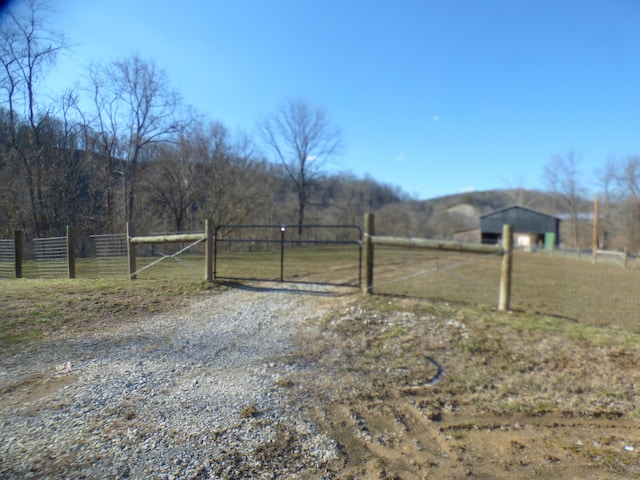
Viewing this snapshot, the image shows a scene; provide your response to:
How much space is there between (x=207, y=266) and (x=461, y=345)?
536cm

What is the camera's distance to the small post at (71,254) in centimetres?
Answer: 829

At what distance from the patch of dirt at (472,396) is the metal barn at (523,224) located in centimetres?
5176

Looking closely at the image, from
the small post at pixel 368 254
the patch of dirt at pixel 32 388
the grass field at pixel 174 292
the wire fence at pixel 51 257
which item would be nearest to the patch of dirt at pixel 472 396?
the small post at pixel 368 254

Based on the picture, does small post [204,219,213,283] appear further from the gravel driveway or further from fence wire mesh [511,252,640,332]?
fence wire mesh [511,252,640,332]

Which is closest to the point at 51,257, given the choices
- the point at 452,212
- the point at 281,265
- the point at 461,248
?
the point at 281,265

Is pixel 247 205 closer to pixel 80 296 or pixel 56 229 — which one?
pixel 56 229

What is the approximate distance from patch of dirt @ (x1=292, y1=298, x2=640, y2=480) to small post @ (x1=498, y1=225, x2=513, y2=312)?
61 centimetres

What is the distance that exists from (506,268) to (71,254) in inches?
368

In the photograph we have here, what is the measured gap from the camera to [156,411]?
9.05 ft

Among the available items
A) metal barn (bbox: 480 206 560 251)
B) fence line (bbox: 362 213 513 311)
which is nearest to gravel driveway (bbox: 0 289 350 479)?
fence line (bbox: 362 213 513 311)

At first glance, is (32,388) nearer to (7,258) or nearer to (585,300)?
(7,258)

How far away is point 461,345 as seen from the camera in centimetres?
455

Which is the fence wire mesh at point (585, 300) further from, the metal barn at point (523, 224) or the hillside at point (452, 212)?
the metal barn at point (523, 224)

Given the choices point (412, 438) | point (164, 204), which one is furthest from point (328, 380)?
point (164, 204)
